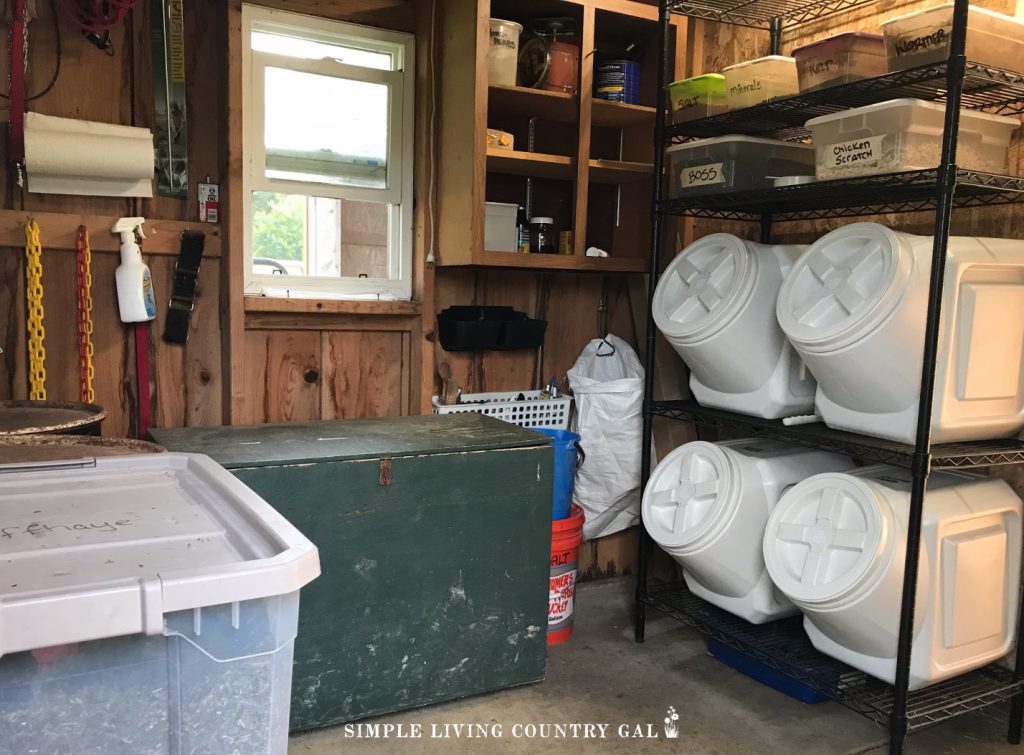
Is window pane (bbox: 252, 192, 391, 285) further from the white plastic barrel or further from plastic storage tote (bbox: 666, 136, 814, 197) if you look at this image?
plastic storage tote (bbox: 666, 136, 814, 197)

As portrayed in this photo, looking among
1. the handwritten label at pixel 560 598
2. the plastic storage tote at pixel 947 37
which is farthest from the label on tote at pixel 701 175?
the handwritten label at pixel 560 598

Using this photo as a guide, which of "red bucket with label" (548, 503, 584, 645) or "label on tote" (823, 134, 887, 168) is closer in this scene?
"label on tote" (823, 134, 887, 168)

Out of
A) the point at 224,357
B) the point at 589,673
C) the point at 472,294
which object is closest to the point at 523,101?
the point at 472,294

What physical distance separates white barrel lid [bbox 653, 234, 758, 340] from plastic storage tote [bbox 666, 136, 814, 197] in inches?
6.3

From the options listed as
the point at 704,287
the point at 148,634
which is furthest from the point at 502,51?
the point at 148,634

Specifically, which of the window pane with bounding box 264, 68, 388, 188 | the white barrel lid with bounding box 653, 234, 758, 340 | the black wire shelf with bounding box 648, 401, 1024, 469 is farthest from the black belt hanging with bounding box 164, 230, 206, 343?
the black wire shelf with bounding box 648, 401, 1024, 469

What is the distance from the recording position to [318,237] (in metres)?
2.66

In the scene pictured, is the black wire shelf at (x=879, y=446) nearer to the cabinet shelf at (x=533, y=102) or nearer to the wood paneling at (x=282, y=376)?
the cabinet shelf at (x=533, y=102)

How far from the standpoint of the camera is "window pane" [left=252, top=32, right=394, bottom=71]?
2.51 meters

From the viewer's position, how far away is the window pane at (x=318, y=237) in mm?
2541

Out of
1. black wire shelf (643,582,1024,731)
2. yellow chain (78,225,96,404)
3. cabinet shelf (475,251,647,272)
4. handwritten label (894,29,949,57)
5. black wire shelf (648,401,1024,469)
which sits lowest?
black wire shelf (643,582,1024,731)

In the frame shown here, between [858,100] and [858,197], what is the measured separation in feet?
0.80

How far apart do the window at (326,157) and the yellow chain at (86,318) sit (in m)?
0.45

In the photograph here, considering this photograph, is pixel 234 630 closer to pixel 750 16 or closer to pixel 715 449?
pixel 715 449
